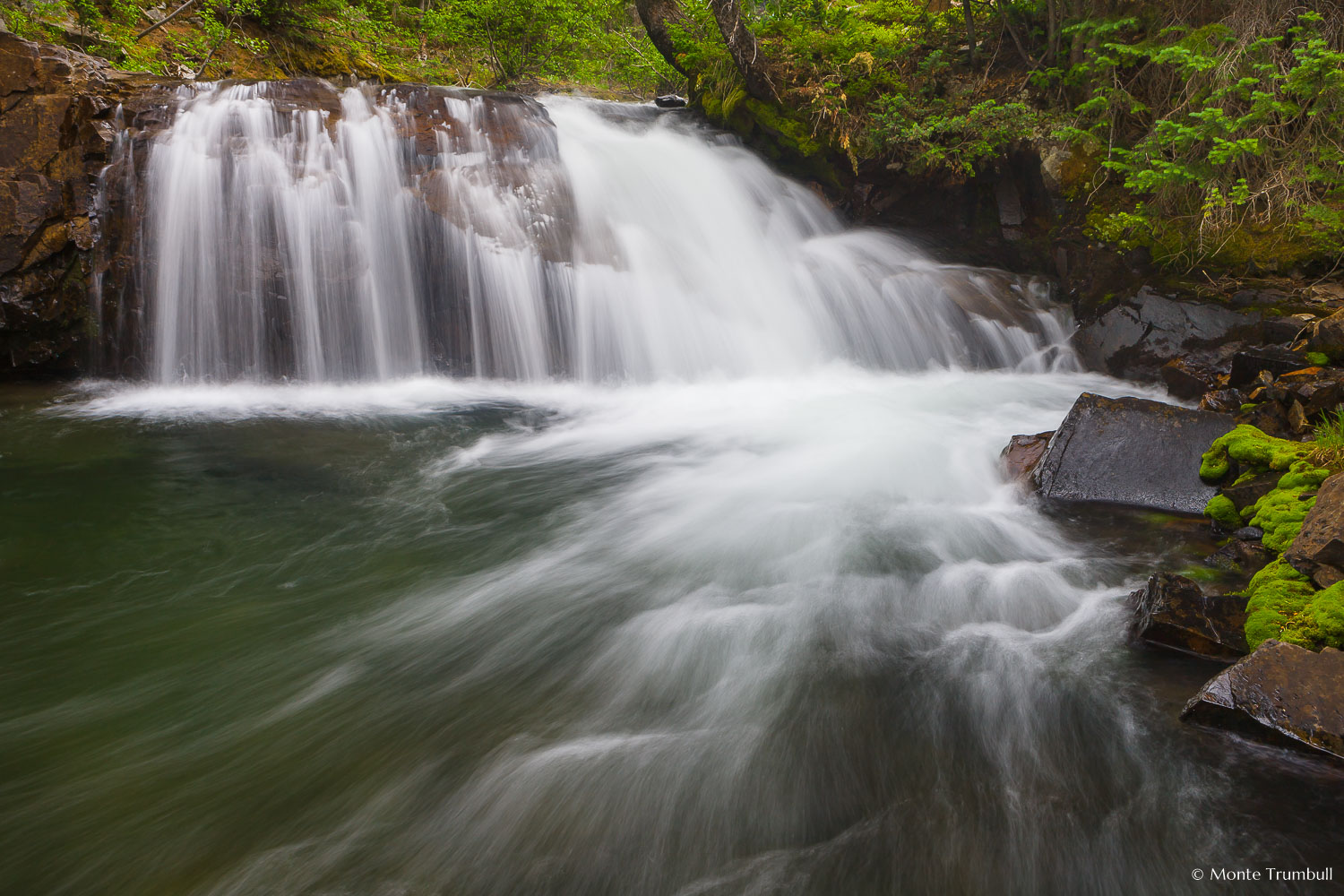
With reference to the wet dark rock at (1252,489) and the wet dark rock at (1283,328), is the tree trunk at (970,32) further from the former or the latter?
the wet dark rock at (1252,489)

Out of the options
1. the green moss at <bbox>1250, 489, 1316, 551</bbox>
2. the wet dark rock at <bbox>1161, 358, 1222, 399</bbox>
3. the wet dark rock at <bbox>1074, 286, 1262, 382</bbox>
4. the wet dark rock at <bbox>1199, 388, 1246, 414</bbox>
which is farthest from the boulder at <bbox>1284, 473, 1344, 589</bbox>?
the wet dark rock at <bbox>1074, 286, 1262, 382</bbox>

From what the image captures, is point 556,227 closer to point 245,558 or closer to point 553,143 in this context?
point 553,143

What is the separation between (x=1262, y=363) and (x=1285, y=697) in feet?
15.0

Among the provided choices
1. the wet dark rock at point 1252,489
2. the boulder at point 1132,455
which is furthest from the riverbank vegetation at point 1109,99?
the wet dark rock at point 1252,489

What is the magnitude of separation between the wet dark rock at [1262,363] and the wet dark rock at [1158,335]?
144 cm

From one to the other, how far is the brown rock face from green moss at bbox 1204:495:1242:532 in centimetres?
1021

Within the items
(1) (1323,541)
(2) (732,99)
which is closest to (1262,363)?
(1) (1323,541)

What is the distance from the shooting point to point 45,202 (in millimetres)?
6906

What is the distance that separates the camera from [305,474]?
515 centimetres

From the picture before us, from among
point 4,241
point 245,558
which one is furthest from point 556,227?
point 245,558

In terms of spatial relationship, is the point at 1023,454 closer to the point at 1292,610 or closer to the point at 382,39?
the point at 1292,610

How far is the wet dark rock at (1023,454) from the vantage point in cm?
513

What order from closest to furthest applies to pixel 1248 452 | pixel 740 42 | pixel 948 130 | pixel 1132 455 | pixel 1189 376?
pixel 1248 452 → pixel 1132 455 → pixel 1189 376 → pixel 948 130 → pixel 740 42

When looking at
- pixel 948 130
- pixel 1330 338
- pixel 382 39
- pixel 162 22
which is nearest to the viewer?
pixel 1330 338
